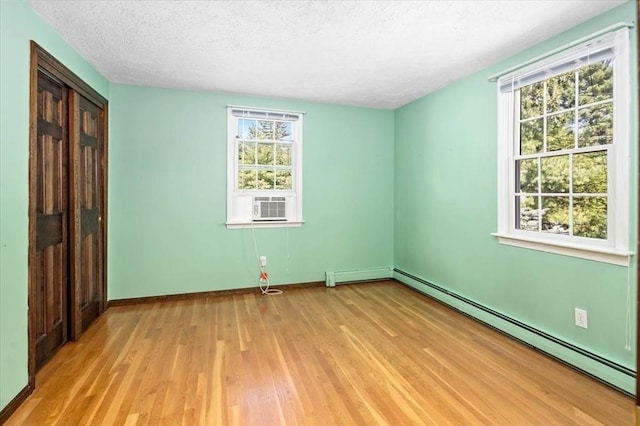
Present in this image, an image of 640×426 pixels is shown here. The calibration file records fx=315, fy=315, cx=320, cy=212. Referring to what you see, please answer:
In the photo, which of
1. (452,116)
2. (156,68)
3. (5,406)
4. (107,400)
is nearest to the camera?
(5,406)

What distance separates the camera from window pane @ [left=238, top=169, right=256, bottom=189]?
3.98 metres

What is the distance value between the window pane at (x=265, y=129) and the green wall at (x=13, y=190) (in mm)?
2276

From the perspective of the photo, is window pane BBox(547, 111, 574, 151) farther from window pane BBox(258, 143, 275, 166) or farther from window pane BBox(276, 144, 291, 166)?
window pane BBox(258, 143, 275, 166)

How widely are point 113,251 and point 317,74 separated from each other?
2.94 metres

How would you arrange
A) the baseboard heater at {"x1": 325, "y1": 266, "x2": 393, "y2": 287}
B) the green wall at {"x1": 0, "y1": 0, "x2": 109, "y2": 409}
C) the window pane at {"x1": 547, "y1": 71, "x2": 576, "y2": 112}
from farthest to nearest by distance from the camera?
the baseboard heater at {"x1": 325, "y1": 266, "x2": 393, "y2": 287}, the window pane at {"x1": 547, "y1": 71, "x2": 576, "y2": 112}, the green wall at {"x1": 0, "y1": 0, "x2": 109, "y2": 409}

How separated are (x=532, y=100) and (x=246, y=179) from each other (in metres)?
3.10

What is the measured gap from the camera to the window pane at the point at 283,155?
13.5 feet

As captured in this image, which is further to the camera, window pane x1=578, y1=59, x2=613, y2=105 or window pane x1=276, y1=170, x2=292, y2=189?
window pane x1=276, y1=170, x2=292, y2=189

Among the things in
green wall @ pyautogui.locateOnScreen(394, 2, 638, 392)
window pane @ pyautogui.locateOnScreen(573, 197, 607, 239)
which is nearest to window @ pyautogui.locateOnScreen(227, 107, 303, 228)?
green wall @ pyautogui.locateOnScreen(394, 2, 638, 392)

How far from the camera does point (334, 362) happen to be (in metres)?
2.32

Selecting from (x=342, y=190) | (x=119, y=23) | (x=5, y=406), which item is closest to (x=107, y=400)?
(x=5, y=406)

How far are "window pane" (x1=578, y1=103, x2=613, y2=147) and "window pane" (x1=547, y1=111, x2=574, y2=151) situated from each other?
0.07 metres

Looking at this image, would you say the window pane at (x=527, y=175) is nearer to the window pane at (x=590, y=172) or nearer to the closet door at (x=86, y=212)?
the window pane at (x=590, y=172)

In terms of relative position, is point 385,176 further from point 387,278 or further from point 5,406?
point 5,406
